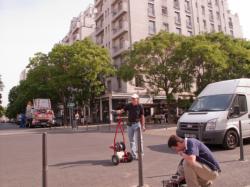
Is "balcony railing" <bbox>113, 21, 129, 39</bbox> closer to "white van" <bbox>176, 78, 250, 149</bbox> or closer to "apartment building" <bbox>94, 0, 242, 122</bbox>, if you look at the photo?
"apartment building" <bbox>94, 0, 242, 122</bbox>

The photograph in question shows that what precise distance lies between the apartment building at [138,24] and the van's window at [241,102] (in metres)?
28.8

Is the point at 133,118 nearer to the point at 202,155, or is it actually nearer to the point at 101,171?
the point at 101,171

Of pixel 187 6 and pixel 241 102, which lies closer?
pixel 241 102

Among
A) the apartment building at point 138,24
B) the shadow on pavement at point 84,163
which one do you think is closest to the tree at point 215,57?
the apartment building at point 138,24

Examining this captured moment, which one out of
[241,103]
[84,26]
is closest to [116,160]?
[241,103]

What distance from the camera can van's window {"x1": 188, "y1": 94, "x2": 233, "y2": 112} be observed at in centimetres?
1148

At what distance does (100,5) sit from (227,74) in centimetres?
3054

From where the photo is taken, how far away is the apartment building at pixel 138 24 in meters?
44.5

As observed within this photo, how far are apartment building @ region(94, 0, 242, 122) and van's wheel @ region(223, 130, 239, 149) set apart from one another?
96.8ft

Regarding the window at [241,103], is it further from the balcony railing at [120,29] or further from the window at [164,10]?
the window at [164,10]

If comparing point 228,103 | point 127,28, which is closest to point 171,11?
point 127,28

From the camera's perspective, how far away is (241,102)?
1186 centimetres

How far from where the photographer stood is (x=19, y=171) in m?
8.41

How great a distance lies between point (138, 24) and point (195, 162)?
43040 millimetres
